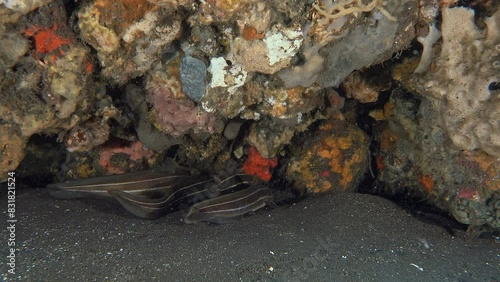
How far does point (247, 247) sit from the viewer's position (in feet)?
12.8

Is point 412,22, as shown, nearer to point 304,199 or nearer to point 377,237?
point 377,237

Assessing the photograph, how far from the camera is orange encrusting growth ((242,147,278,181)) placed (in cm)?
573

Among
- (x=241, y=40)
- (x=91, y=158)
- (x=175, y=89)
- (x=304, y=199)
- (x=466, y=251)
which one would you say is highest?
(x=241, y=40)

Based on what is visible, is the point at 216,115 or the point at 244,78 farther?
the point at 216,115

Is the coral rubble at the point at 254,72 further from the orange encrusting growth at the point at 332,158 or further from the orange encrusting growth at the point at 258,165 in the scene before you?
the orange encrusting growth at the point at 258,165

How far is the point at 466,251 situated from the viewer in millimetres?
4070

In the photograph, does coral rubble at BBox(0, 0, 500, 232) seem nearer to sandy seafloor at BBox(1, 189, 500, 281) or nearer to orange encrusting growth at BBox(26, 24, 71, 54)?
orange encrusting growth at BBox(26, 24, 71, 54)

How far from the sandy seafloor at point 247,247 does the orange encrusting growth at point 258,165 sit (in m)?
1.20

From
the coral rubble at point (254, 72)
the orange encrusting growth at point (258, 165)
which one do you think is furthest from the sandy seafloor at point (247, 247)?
the orange encrusting growth at point (258, 165)

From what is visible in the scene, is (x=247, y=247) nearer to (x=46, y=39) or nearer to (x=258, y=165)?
(x=258, y=165)

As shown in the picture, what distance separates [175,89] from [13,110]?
1.67 meters

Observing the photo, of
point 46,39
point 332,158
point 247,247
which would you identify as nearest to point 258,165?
point 332,158

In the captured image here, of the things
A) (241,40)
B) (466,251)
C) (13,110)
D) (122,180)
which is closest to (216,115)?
(241,40)

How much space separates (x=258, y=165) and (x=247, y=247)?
2.07 m
